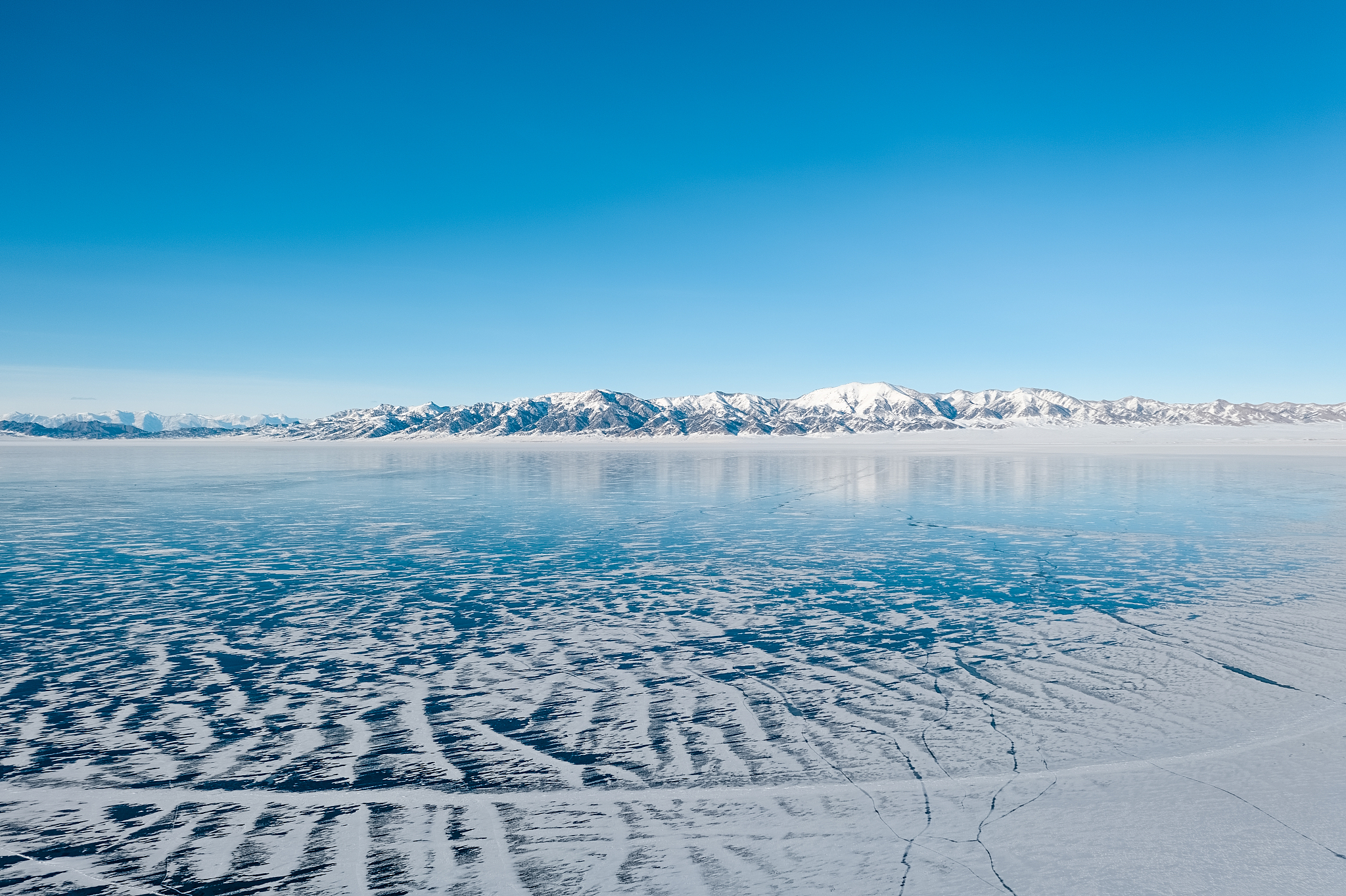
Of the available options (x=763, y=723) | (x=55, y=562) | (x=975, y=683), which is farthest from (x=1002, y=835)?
(x=55, y=562)

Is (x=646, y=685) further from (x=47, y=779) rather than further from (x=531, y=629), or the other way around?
(x=47, y=779)

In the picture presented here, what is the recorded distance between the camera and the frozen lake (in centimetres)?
391

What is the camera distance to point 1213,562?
12.0 m

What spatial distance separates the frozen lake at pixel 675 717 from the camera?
3.91 meters

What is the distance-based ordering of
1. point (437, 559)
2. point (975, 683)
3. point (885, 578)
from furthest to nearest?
point (437, 559) < point (885, 578) < point (975, 683)

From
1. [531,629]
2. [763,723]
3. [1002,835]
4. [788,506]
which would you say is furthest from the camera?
[788,506]

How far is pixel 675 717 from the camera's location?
5.82 meters

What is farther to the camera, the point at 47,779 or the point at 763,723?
the point at 763,723

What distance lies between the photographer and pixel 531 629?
8.43 metres

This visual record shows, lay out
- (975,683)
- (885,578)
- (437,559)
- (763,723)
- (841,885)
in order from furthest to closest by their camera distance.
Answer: (437,559), (885,578), (975,683), (763,723), (841,885)

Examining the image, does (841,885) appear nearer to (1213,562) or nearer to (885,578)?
(885,578)

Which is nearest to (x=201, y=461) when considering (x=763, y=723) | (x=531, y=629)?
(x=531, y=629)

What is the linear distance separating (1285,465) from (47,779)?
171ft

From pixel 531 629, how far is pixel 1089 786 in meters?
5.69
